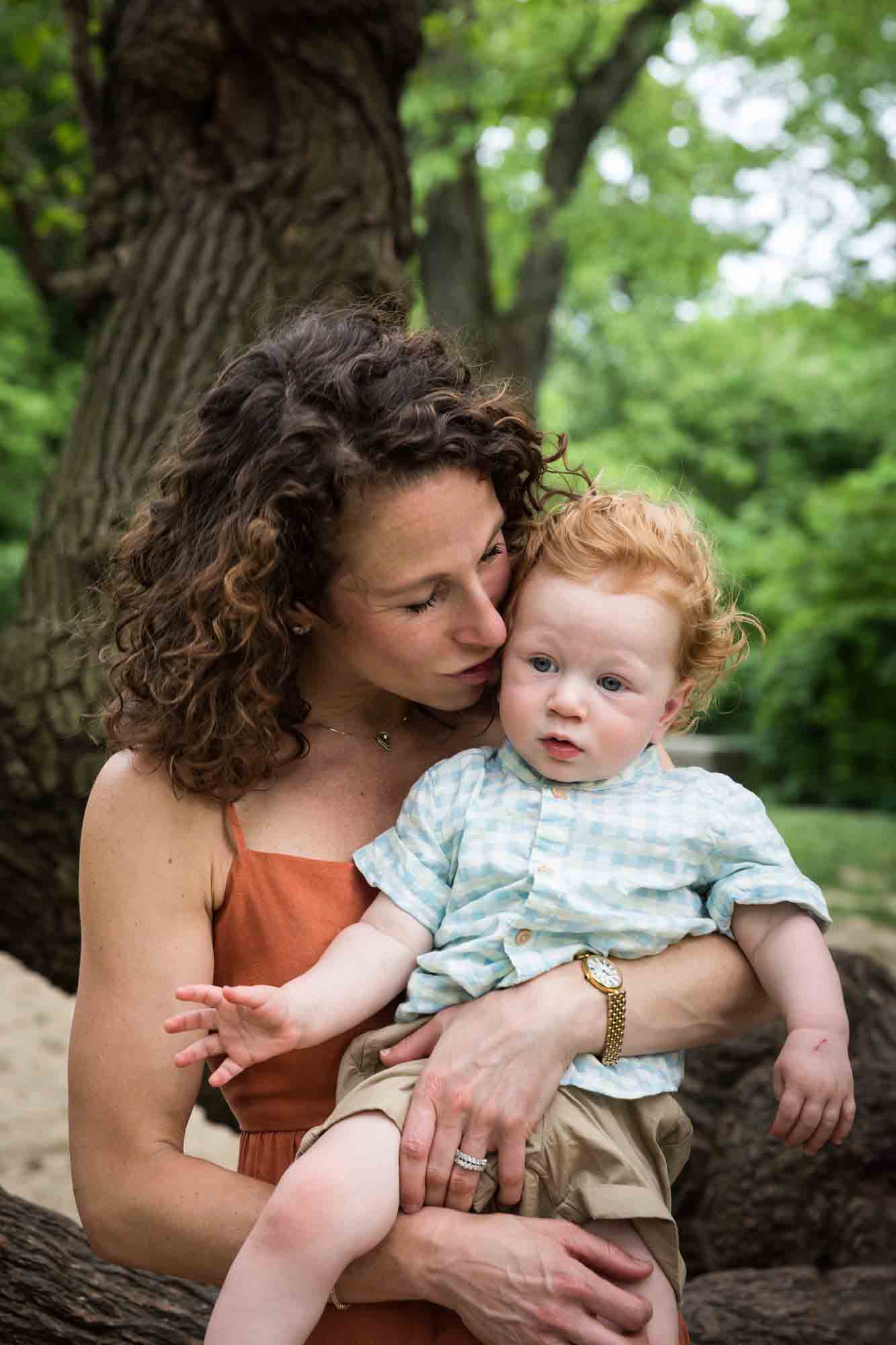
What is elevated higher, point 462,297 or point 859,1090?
point 462,297

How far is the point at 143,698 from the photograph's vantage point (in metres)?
1.93

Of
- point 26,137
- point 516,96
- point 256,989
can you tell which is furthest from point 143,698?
point 26,137

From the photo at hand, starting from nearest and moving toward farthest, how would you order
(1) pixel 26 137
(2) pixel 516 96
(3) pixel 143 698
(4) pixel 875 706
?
1. (3) pixel 143 698
2. (2) pixel 516 96
3. (1) pixel 26 137
4. (4) pixel 875 706

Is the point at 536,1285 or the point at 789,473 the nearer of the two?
the point at 536,1285

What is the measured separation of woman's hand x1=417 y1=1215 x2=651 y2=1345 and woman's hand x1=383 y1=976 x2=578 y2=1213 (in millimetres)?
60

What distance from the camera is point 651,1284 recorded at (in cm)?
171

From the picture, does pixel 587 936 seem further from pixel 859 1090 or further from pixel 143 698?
pixel 859 1090

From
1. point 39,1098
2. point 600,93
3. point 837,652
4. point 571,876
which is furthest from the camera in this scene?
point 837,652

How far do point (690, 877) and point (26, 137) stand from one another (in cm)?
1089

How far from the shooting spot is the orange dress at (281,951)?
186 centimetres

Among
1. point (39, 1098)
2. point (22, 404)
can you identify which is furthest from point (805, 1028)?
point (22, 404)

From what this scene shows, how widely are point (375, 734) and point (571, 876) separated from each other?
49 cm

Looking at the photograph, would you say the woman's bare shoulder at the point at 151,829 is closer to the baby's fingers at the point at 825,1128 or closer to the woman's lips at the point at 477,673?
the woman's lips at the point at 477,673

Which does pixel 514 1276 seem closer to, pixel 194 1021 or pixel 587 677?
pixel 194 1021
